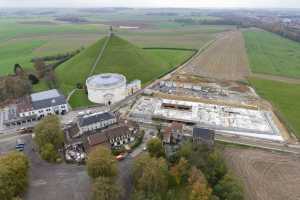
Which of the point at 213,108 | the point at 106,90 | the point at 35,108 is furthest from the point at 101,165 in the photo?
the point at 213,108

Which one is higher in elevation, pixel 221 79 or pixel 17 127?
pixel 221 79

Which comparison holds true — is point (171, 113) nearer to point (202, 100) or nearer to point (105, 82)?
point (202, 100)

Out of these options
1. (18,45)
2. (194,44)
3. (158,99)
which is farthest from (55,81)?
(194,44)

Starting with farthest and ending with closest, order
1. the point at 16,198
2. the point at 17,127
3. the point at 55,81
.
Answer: the point at 55,81
the point at 17,127
the point at 16,198

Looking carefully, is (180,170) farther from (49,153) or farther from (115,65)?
(115,65)

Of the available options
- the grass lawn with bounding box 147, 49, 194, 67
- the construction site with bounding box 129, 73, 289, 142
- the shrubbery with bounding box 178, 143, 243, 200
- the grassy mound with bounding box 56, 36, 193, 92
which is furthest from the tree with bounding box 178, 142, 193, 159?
the grass lawn with bounding box 147, 49, 194, 67

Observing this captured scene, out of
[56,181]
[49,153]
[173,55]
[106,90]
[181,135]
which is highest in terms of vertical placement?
[173,55]
